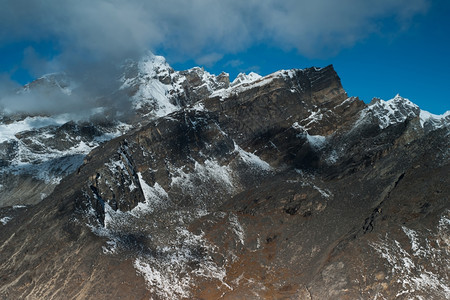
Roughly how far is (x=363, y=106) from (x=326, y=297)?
6791cm

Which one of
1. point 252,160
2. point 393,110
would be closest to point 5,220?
point 252,160

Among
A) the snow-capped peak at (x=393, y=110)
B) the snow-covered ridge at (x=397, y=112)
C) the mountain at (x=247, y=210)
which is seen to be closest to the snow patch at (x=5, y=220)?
the mountain at (x=247, y=210)

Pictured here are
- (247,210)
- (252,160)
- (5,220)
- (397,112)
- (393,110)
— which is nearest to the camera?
(247,210)

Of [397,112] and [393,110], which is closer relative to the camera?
[397,112]

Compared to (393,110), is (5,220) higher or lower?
lower

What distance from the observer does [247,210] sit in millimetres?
63750

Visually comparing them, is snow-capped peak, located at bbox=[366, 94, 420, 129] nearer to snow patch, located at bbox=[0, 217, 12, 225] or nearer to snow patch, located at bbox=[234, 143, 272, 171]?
snow patch, located at bbox=[234, 143, 272, 171]

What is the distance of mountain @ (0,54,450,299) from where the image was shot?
44562 millimetres

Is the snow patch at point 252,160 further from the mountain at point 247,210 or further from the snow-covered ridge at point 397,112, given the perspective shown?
the snow-covered ridge at point 397,112

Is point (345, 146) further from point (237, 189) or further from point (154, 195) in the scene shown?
point (154, 195)

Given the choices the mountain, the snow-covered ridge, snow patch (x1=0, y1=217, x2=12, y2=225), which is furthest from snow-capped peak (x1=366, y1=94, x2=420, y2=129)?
snow patch (x1=0, y1=217, x2=12, y2=225)

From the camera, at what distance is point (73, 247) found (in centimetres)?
5072

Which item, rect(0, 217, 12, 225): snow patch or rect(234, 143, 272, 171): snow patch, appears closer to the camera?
rect(0, 217, 12, 225): snow patch

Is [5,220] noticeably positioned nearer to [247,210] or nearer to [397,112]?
[247,210]
